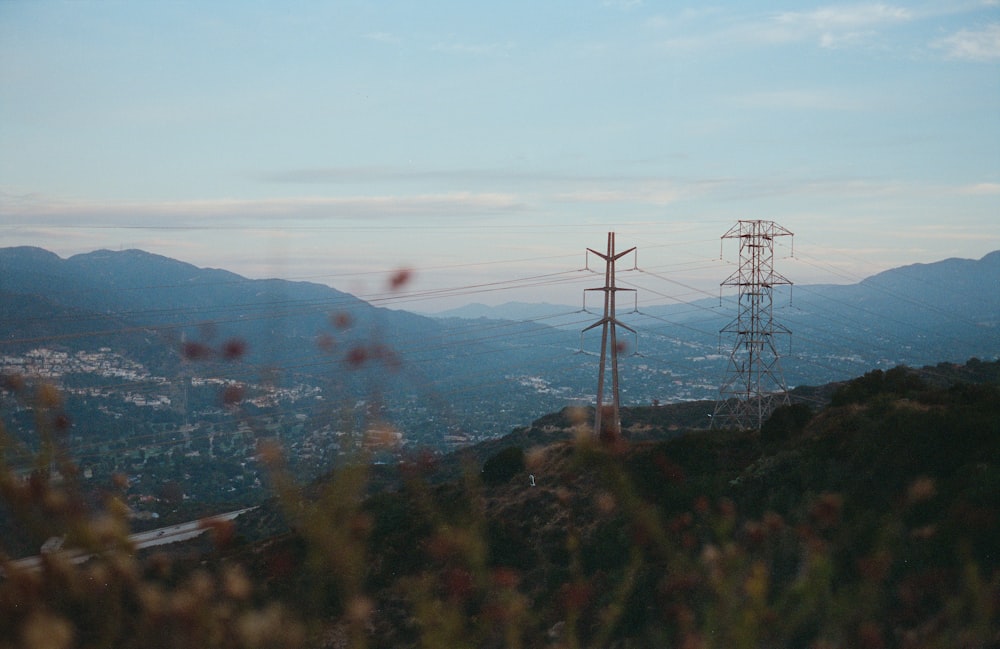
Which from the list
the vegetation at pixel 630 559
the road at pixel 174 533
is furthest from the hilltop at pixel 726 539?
the road at pixel 174 533

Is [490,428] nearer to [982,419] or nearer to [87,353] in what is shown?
[87,353]

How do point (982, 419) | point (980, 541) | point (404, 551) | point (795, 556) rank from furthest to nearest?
point (404, 551), point (982, 419), point (795, 556), point (980, 541)

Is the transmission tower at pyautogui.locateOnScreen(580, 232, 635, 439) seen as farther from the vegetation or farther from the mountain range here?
the mountain range

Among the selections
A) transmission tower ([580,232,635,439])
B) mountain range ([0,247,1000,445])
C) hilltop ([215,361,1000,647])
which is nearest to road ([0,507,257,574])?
mountain range ([0,247,1000,445])

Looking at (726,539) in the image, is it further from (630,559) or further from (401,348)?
(401,348)

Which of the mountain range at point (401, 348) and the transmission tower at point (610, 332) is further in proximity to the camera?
the mountain range at point (401, 348)

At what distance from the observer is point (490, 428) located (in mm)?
91938

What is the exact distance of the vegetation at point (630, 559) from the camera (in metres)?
14.7

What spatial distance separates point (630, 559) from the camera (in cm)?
1994

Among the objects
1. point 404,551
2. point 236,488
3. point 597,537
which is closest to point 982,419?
point 597,537

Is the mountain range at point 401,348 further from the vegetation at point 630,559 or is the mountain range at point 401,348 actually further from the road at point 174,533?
the vegetation at point 630,559

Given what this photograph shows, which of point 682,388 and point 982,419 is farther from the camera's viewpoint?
point 682,388

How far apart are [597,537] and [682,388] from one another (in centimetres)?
11197

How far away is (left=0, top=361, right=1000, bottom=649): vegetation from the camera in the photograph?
1473cm
